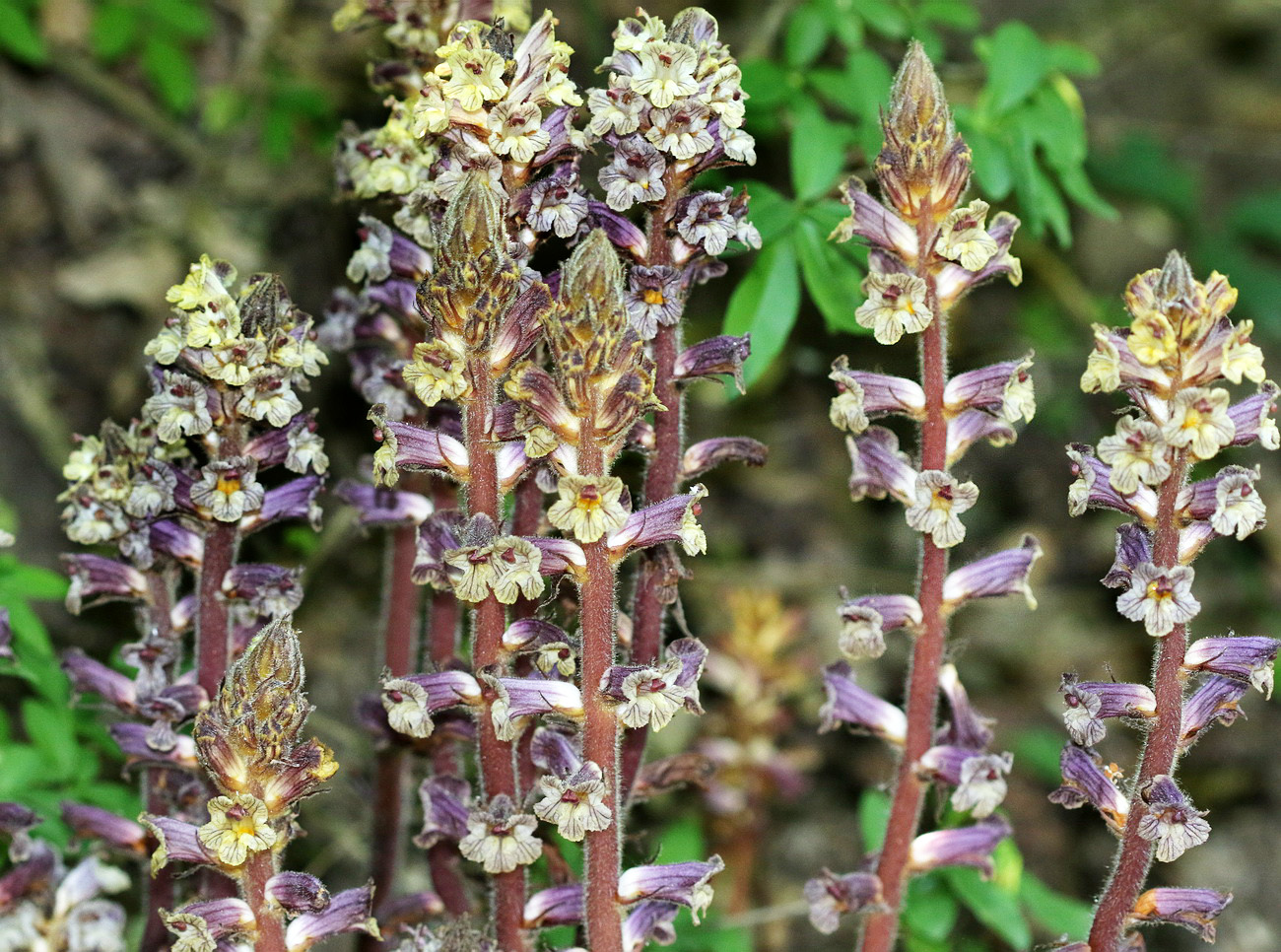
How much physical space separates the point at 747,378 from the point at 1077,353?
394cm

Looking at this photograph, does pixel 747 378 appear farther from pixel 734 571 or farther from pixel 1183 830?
pixel 734 571

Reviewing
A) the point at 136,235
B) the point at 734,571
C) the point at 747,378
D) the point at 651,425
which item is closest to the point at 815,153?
the point at 747,378

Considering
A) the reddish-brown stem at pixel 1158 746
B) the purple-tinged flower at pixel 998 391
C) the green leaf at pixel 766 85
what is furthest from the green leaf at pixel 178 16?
the reddish-brown stem at pixel 1158 746

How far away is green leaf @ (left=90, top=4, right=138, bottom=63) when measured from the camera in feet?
16.6

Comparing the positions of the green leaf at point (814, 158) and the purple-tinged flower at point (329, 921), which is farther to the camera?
the green leaf at point (814, 158)

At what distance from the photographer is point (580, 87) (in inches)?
236

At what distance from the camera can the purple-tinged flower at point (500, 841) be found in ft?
8.25

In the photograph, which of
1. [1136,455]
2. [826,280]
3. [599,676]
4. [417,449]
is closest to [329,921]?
[599,676]

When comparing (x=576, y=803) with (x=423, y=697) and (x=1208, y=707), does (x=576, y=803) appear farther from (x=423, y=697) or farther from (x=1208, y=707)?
(x=1208, y=707)

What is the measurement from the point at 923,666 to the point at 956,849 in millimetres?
413

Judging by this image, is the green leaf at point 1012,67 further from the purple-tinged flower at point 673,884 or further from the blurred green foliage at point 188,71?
the blurred green foliage at point 188,71

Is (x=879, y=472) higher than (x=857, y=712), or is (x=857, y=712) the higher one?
(x=879, y=472)

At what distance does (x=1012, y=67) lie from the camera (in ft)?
12.8

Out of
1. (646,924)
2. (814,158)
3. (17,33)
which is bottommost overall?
(646,924)
